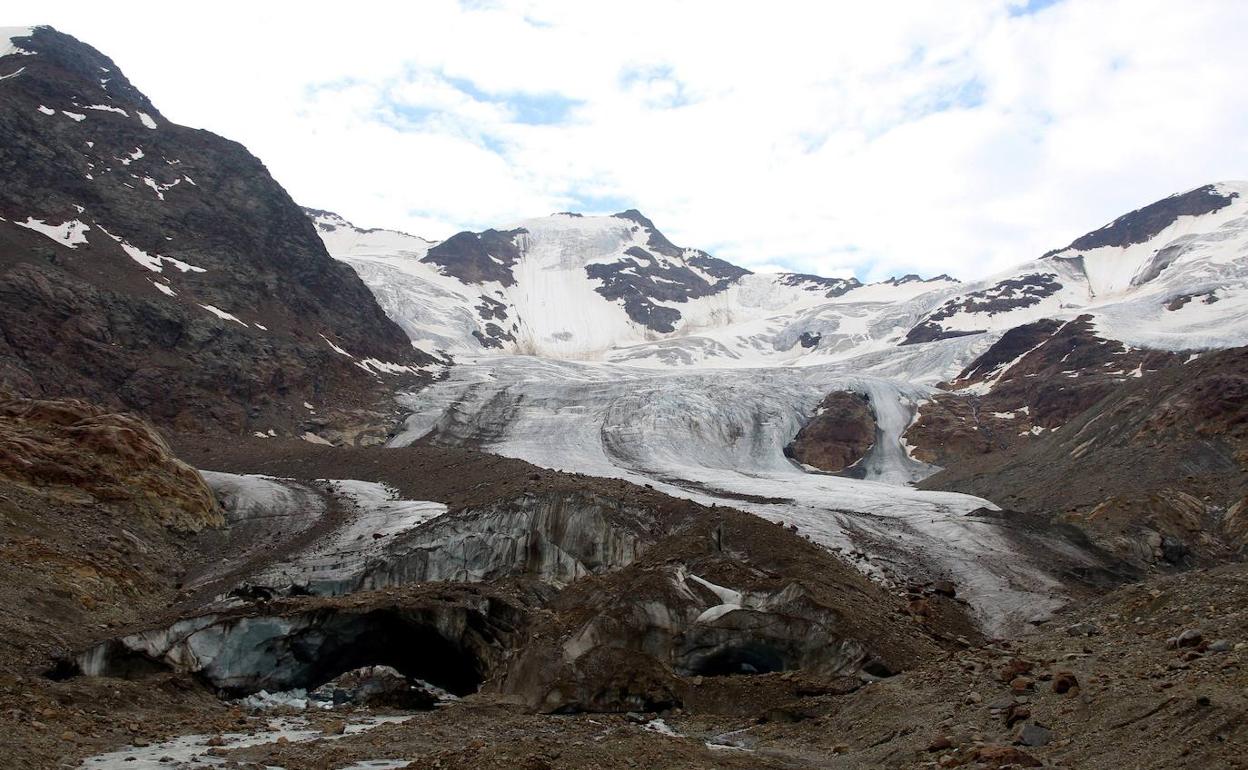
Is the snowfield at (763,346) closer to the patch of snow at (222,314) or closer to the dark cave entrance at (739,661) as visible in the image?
the dark cave entrance at (739,661)

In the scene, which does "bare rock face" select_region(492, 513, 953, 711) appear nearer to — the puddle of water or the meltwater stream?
the puddle of water

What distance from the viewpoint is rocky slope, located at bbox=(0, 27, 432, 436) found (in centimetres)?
4366

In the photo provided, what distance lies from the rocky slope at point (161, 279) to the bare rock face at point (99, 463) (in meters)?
14.4

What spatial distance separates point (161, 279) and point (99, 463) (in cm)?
3529

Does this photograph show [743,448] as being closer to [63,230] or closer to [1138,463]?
[1138,463]

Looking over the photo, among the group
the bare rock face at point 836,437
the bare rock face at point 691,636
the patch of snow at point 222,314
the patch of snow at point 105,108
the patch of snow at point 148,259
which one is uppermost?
the patch of snow at point 105,108

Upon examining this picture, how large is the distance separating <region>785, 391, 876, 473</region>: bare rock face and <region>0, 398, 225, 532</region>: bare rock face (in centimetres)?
3904

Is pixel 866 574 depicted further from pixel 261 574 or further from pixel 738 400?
pixel 738 400

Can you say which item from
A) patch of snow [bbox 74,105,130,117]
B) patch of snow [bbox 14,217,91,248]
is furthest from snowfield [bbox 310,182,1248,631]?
patch of snow [bbox 74,105,130,117]

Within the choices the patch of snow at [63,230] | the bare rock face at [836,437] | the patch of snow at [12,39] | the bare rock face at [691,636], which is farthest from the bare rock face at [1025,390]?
the patch of snow at [12,39]

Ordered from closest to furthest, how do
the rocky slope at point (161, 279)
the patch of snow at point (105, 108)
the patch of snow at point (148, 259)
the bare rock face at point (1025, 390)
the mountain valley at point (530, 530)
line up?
the mountain valley at point (530, 530)
the rocky slope at point (161, 279)
the bare rock face at point (1025, 390)
the patch of snow at point (148, 259)
the patch of snow at point (105, 108)

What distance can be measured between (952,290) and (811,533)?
359ft

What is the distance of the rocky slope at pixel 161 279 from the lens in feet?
143

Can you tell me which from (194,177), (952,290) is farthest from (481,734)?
(952,290)
